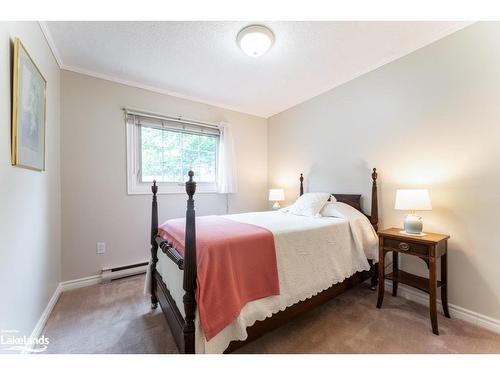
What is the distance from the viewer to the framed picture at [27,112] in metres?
1.25

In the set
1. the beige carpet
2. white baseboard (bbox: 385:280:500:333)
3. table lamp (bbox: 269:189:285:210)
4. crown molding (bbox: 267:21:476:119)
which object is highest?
crown molding (bbox: 267:21:476:119)

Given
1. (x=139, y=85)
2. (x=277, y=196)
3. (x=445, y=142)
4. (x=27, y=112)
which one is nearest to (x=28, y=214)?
(x=27, y=112)

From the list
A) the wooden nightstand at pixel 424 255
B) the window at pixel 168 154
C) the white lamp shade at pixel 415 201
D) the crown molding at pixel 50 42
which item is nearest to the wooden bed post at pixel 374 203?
the wooden nightstand at pixel 424 255

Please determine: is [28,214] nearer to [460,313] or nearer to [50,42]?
[50,42]

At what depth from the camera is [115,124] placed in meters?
2.60

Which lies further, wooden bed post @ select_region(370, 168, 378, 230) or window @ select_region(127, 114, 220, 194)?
window @ select_region(127, 114, 220, 194)

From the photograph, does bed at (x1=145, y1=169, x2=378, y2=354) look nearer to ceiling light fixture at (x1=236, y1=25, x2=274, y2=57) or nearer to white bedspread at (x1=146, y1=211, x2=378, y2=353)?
white bedspread at (x1=146, y1=211, x2=378, y2=353)

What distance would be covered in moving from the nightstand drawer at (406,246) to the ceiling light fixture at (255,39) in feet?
6.69

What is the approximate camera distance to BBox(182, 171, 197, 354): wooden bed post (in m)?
1.14

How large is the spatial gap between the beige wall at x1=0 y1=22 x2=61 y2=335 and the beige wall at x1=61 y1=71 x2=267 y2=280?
122mm

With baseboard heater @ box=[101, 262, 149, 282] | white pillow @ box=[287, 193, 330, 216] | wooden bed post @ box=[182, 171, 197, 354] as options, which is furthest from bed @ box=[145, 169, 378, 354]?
baseboard heater @ box=[101, 262, 149, 282]

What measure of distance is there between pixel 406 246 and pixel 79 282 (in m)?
3.30
